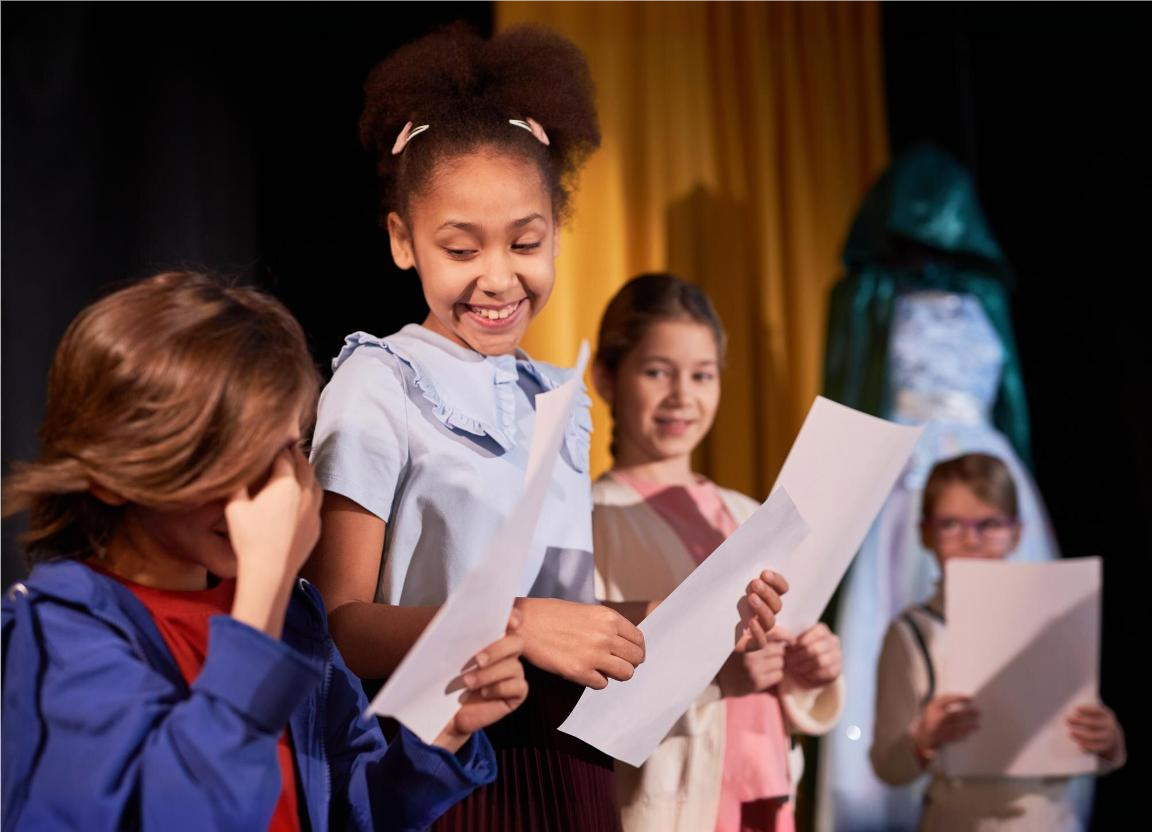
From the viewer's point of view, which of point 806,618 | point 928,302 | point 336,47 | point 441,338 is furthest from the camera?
point 928,302

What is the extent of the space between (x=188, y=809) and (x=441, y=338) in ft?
2.06

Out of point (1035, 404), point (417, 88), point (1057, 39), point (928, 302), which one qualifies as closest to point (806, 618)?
point (417, 88)

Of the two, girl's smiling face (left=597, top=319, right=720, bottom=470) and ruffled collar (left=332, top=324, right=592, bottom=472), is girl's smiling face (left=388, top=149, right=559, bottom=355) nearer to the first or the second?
ruffled collar (left=332, top=324, right=592, bottom=472)

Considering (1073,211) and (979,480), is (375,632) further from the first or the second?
(1073,211)

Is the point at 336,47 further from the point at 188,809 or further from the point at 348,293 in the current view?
the point at 188,809

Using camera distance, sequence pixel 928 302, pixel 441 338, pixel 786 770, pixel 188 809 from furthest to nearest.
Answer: pixel 928 302 → pixel 786 770 → pixel 441 338 → pixel 188 809

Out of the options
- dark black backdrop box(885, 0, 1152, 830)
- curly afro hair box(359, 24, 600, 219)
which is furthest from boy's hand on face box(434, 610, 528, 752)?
dark black backdrop box(885, 0, 1152, 830)

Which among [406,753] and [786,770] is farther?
[786,770]

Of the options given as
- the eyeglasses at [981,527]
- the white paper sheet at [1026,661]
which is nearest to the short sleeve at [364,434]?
the white paper sheet at [1026,661]

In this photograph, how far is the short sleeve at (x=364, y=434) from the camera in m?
1.21

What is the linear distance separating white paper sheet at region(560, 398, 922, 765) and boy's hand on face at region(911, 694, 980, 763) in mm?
641

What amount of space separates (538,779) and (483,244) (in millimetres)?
540

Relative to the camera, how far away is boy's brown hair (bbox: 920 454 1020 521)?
227 cm

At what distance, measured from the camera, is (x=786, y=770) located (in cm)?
174
